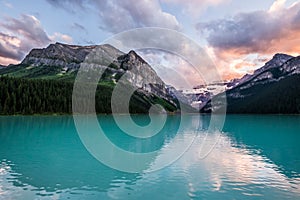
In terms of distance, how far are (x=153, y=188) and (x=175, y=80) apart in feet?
68.5

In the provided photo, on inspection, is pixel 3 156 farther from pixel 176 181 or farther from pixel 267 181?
pixel 267 181

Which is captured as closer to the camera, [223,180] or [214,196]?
[214,196]

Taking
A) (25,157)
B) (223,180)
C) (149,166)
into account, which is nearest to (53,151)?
(25,157)

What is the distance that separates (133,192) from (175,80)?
22.5 meters

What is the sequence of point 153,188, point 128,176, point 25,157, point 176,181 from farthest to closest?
point 25,157, point 128,176, point 176,181, point 153,188

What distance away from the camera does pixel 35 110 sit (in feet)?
544

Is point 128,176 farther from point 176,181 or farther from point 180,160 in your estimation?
point 180,160

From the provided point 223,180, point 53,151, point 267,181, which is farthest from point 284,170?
point 53,151

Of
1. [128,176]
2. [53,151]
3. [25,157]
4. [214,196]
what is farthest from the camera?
[53,151]

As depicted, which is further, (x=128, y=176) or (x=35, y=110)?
(x=35, y=110)

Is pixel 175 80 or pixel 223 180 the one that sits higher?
pixel 175 80

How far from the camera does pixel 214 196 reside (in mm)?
25500

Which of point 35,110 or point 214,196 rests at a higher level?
point 35,110

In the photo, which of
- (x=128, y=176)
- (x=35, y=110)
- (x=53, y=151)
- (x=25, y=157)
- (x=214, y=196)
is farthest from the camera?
(x=35, y=110)
